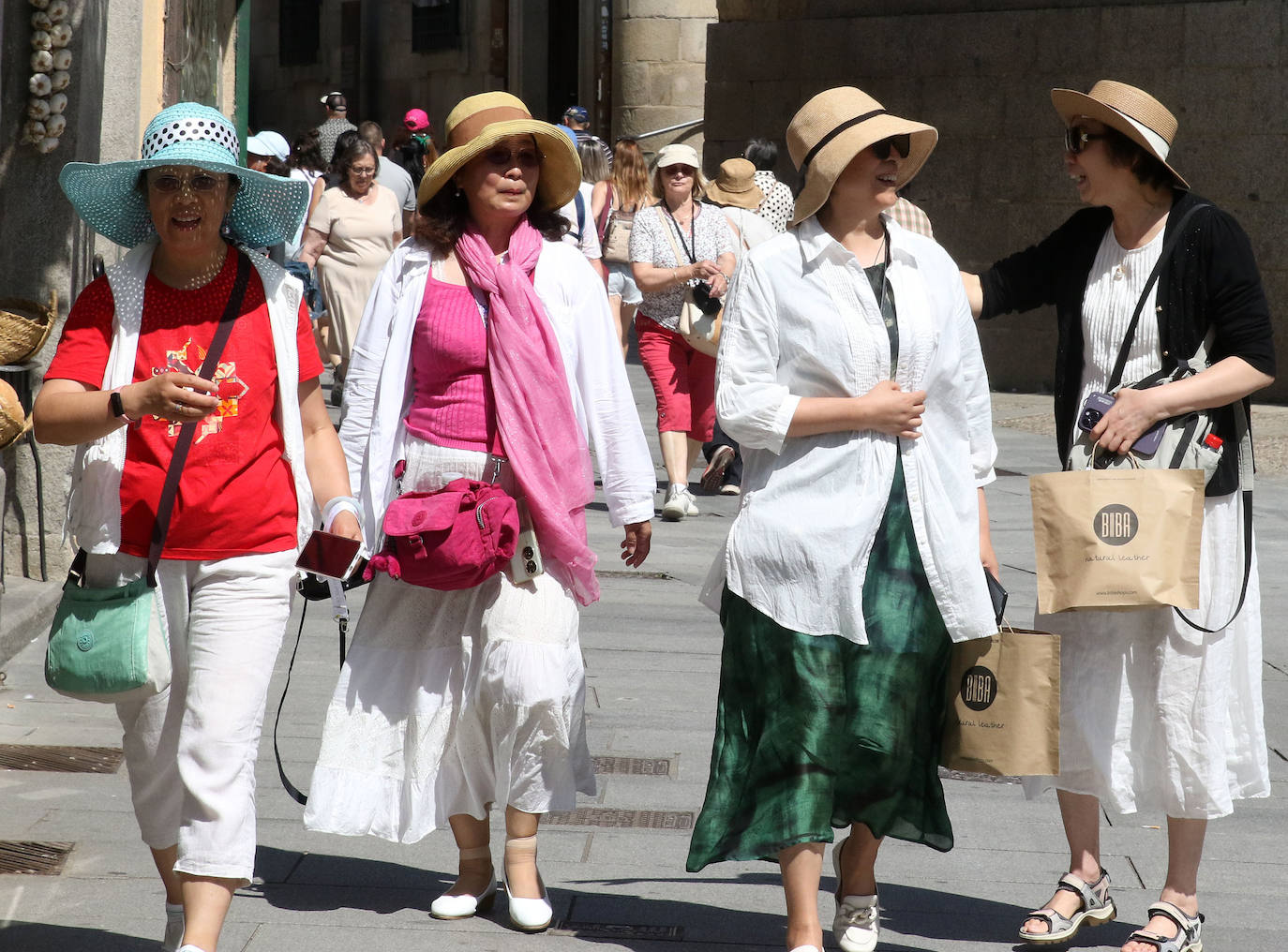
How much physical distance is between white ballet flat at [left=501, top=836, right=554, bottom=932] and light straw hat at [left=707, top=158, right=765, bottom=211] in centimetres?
710

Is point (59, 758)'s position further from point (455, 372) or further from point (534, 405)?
point (534, 405)

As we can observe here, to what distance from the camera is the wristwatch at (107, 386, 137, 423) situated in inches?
144

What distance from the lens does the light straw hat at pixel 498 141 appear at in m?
4.54

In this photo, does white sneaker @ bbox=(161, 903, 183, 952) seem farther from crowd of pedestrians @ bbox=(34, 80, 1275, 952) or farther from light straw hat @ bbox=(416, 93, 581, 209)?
light straw hat @ bbox=(416, 93, 581, 209)

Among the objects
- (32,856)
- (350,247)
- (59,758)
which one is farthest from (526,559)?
(350,247)

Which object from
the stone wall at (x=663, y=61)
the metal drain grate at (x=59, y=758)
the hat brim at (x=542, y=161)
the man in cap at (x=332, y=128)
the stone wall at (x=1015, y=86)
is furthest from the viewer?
the stone wall at (x=663, y=61)

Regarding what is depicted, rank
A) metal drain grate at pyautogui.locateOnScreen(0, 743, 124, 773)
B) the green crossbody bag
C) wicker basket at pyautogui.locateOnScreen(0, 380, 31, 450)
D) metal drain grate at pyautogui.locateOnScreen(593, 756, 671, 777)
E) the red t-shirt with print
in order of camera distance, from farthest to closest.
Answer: wicker basket at pyautogui.locateOnScreen(0, 380, 31, 450) < metal drain grate at pyautogui.locateOnScreen(593, 756, 671, 777) < metal drain grate at pyautogui.locateOnScreen(0, 743, 124, 773) < the red t-shirt with print < the green crossbody bag

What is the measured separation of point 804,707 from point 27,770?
2.60 meters

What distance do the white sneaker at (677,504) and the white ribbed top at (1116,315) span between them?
19.1 feet

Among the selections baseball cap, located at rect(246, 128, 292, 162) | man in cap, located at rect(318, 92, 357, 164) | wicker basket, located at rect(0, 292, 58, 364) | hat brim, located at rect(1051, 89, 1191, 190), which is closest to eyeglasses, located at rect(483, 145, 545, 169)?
hat brim, located at rect(1051, 89, 1191, 190)

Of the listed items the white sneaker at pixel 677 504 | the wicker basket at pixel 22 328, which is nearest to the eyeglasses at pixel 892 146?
the wicker basket at pixel 22 328

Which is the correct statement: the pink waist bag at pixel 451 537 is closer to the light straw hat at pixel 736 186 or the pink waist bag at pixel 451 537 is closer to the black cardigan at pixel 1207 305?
the black cardigan at pixel 1207 305

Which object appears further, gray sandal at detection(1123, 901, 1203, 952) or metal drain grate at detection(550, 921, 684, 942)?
metal drain grate at detection(550, 921, 684, 942)

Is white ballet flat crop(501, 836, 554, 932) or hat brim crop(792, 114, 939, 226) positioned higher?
hat brim crop(792, 114, 939, 226)
